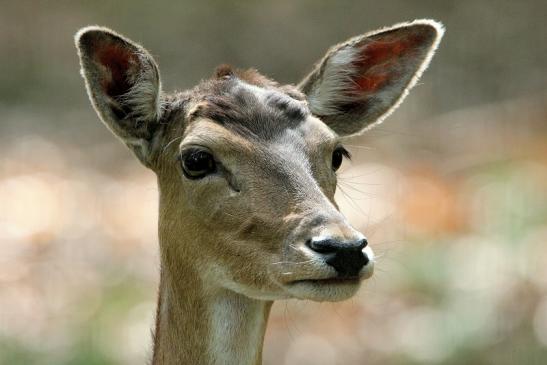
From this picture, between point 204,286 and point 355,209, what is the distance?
7392 millimetres

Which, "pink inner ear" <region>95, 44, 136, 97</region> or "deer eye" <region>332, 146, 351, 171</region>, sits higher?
"pink inner ear" <region>95, 44, 136, 97</region>

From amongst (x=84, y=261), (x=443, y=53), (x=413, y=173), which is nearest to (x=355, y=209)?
(x=413, y=173)

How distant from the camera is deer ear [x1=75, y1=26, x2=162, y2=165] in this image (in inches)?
277

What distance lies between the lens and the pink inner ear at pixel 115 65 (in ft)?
23.2

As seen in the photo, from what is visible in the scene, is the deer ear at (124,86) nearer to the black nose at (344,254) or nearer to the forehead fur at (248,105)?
the forehead fur at (248,105)

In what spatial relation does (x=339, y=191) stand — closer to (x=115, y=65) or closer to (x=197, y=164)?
(x=115, y=65)

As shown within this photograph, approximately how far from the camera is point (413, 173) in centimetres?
1573

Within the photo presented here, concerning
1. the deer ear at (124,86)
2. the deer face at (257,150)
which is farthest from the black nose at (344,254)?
the deer ear at (124,86)

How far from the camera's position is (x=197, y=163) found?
6773mm

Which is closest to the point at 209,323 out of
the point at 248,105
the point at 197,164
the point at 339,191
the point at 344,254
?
the point at 197,164

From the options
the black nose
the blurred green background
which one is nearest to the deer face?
the black nose

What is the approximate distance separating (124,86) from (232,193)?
3.54 ft

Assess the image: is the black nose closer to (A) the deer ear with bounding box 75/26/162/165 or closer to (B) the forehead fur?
(B) the forehead fur

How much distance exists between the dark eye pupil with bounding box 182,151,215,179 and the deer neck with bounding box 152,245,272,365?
50cm
